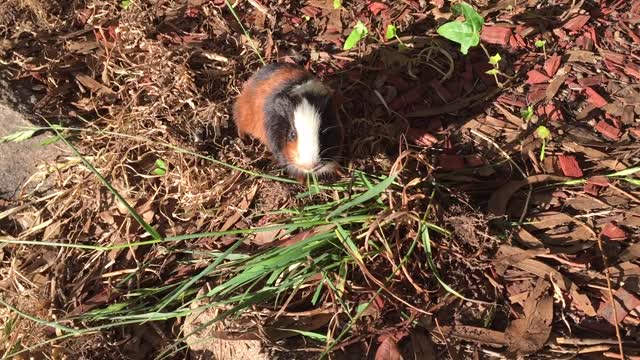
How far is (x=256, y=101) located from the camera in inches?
115

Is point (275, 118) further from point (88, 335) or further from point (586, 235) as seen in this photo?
point (586, 235)

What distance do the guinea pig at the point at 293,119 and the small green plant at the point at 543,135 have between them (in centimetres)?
106

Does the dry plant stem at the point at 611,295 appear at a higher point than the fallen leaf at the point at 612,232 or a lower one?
lower

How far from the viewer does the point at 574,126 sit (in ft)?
9.19

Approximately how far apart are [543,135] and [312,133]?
122 centimetres

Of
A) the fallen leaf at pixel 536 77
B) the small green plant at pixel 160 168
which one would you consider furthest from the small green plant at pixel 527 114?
the small green plant at pixel 160 168

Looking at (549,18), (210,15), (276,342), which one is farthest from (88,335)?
(549,18)

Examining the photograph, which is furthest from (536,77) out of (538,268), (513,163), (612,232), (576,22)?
(538,268)

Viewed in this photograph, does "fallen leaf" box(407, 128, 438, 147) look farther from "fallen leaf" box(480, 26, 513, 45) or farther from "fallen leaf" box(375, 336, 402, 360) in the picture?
"fallen leaf" box(375, 336, 402, 360)

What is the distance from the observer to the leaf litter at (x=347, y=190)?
2.42m

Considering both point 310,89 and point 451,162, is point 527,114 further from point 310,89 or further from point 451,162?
point 310,89

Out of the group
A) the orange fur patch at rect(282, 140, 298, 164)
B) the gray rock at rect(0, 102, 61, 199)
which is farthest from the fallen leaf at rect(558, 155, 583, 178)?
the gray rock at rect(0, 102, 61, 199)

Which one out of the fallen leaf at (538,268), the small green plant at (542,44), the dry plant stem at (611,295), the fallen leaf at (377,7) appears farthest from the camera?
the fallen leaf at (377,7)

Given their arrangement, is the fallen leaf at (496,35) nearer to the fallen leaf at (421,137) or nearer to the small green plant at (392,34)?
the small green plant at (392,34)
